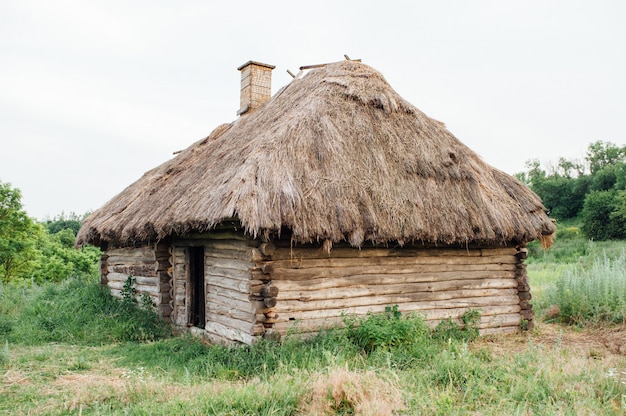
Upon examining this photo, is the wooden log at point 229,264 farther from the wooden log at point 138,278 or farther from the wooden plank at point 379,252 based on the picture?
the wooden log at point 138,278

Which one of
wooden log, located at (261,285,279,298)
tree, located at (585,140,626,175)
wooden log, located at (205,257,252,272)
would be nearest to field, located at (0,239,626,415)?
wooden log, located at (261,285,279,298)

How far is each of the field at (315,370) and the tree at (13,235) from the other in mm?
8674

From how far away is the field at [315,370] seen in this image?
468 centimetres

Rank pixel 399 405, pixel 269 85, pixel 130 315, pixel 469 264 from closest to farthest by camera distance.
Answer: pixel 399 405 < pixel 469 264 < pixel 130 315 < pixel 269 85

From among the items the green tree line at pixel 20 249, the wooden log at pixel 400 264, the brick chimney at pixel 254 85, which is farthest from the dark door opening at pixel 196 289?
the green tree line at pixel 20 249

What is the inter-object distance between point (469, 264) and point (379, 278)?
1789 millimetres

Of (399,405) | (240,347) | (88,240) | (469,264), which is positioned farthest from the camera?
(88,240)

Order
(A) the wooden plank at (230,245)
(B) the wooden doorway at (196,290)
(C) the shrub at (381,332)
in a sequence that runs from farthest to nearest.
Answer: (B) the wooden doorway at (196,290) → (A) the wooden plank at (230,245) → (C) the shrub at (381,332)

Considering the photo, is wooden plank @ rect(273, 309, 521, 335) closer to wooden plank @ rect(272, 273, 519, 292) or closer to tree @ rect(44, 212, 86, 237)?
wooden plank @ rect(272, 273, 519, 292)

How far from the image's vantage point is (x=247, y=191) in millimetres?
6609

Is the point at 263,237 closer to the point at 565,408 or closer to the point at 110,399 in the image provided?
the point at 110,399

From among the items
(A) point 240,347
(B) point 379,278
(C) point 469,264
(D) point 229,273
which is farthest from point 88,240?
(C) point 469,264

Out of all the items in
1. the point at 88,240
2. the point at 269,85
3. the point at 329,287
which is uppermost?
the point at 269,85

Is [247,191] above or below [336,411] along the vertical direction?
above
